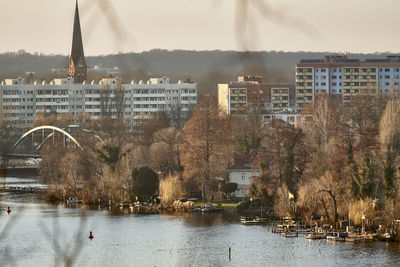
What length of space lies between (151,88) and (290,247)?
66.0 m

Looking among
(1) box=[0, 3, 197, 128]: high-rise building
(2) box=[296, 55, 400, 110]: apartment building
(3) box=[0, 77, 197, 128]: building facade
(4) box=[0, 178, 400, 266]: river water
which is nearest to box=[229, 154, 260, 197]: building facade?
(4) box=[0, 178, 400, 266]: river water

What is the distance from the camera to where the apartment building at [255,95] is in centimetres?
7112

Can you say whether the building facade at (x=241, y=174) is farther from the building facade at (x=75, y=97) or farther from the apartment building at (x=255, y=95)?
the building facade at (x=75, y=97)

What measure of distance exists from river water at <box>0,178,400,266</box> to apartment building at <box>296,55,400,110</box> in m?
48.2

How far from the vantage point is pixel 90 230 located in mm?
29828

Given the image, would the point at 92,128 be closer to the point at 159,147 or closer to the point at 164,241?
the point at 159,147

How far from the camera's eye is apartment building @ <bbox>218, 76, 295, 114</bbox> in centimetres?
7112

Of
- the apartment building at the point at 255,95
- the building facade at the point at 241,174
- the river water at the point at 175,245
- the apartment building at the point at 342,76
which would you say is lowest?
the river water at the point at 175,245

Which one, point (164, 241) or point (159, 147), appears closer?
point (164, 241)

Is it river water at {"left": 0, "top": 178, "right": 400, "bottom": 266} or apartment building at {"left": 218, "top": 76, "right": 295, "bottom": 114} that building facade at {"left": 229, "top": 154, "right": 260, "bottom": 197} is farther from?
apartment building at {"left": 218, "top": 76, "right": 295, "bottom": 114}

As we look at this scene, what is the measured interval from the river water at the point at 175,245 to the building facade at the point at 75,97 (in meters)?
56.3

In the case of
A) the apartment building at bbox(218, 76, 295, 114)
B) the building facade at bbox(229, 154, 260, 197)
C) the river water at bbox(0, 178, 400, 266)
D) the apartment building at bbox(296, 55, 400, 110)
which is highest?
the apartment building at bbox(296, 55, 400, 110)

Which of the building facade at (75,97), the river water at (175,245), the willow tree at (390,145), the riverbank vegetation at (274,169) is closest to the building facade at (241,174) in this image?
the riverbank vegetation at (274,169)

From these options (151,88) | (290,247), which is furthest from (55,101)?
(290,247)
